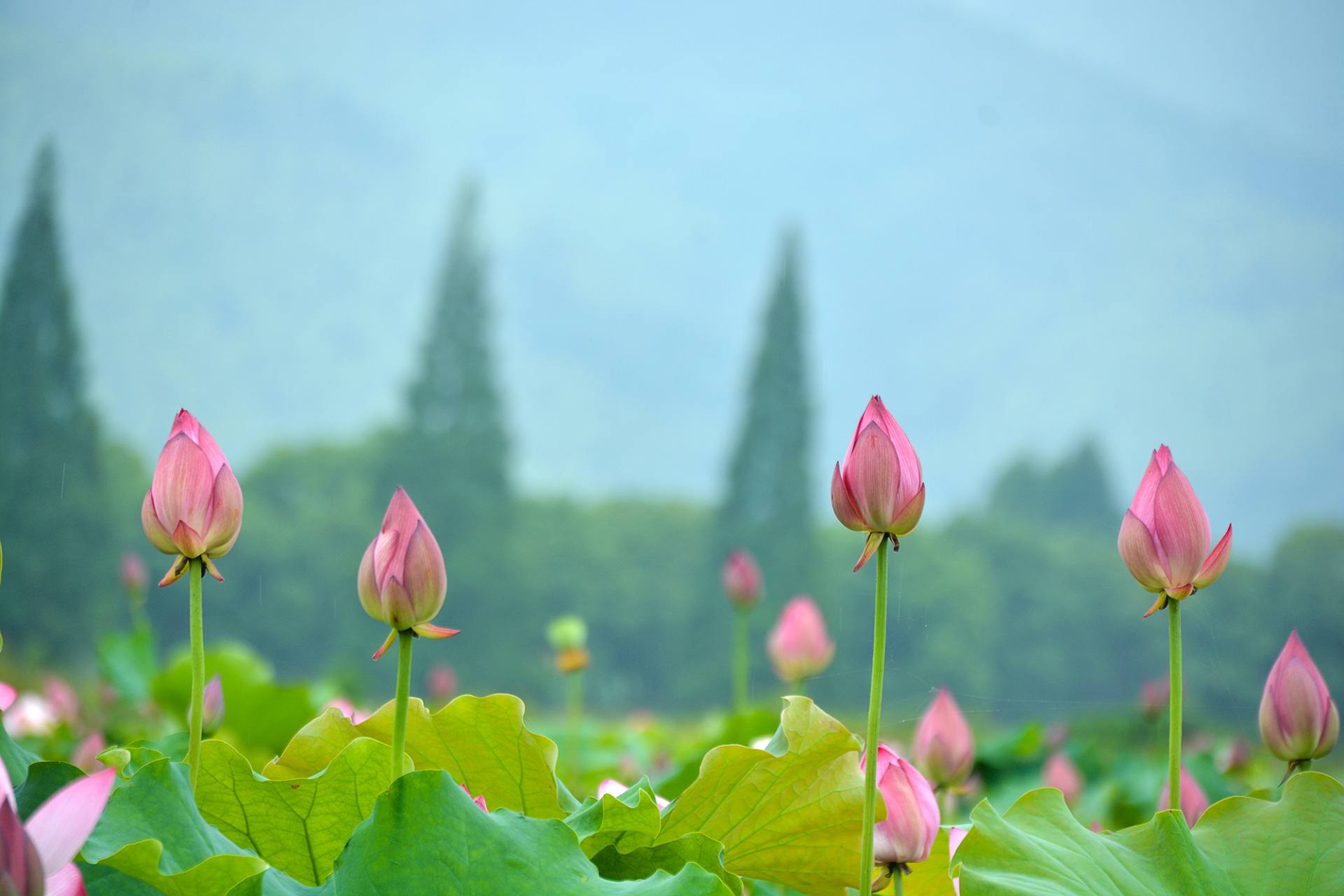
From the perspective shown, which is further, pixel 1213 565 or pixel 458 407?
pixel 458 407

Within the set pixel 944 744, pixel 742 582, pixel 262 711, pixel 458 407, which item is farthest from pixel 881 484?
pixel 458 407

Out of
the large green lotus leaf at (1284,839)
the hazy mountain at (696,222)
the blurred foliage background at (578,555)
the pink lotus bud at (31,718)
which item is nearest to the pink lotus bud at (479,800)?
the large green lotus leaf at (1284,839)

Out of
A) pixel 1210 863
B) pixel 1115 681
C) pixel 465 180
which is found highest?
pixel 465 180

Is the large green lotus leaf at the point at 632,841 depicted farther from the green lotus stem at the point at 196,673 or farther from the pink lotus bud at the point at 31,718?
the pink lotus bud at the point at 31,718

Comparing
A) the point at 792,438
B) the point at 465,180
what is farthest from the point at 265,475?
the point at 792,438

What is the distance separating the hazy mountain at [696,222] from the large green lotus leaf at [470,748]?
1248 cm

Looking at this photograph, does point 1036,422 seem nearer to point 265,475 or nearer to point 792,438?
point 792,438

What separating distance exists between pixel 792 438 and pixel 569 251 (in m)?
11.3

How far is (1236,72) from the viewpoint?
71.3 ft

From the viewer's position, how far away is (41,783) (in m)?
0.29

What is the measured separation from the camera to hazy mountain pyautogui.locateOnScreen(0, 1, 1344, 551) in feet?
53.2

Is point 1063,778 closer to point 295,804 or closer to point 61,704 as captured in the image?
point 295,804

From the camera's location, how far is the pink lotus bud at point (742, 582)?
1.18 m

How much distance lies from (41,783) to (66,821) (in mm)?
101
